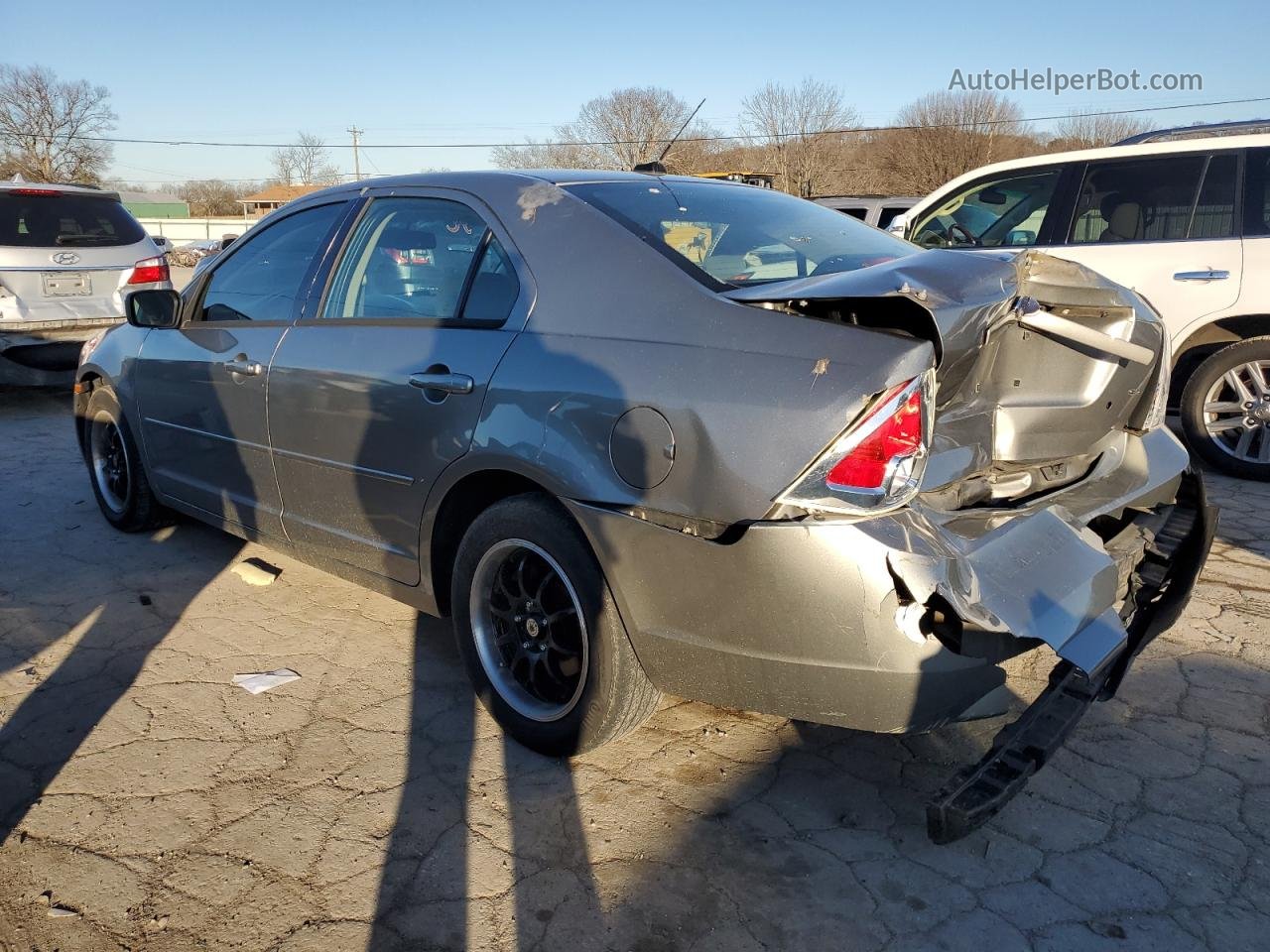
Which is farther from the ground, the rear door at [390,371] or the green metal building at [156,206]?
the green metal building at [156,206]

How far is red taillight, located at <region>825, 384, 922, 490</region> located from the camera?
7.02ft

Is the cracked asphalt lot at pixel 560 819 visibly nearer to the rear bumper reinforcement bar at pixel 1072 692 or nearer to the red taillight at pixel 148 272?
the rear bumper reinforcement bar at pixel 1072 692

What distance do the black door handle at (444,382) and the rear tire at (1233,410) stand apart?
16.1ft

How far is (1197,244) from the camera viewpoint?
227 inches

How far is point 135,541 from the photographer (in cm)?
503

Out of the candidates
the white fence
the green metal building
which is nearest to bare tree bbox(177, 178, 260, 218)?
the green metal building

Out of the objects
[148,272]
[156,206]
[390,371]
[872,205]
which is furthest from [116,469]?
[156,206]

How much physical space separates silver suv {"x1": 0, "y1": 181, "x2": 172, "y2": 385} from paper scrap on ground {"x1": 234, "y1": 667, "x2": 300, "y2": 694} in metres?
5.26

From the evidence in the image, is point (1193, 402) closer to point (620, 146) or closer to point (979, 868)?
point (979, 868)

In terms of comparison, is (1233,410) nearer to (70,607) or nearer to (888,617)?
(888,617)

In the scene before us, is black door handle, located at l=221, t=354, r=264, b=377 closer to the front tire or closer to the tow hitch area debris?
the tow hitch area debris

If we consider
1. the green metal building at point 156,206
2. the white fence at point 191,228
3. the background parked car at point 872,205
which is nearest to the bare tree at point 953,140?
the background parked car at point 872,205

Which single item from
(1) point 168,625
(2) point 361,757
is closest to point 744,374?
(2) point 361,757

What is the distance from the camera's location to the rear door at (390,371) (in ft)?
9.57
